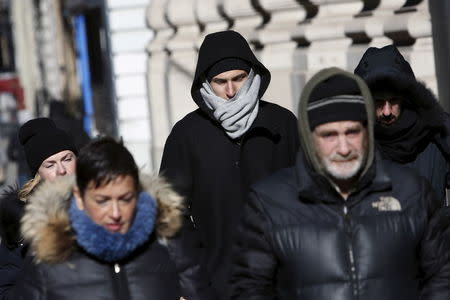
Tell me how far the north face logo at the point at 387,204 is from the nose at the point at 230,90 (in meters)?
1.70

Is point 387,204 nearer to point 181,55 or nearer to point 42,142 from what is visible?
point 42,142

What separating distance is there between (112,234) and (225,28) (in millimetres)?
7099

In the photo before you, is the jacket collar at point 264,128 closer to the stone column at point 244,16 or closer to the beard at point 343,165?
the beard at point 343,165

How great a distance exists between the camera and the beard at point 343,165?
4.36 metres

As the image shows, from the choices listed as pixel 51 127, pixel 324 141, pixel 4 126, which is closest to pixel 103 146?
pixel 324 141

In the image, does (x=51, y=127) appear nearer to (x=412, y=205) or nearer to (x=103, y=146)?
(x=103, y=146)

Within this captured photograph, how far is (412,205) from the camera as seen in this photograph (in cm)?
441

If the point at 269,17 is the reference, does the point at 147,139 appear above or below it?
below

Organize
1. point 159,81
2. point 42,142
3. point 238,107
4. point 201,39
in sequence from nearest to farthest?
point 238,107 < point 42,142 < point 201,39 < point 159,81

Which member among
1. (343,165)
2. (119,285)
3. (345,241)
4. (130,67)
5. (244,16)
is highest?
(244,16)

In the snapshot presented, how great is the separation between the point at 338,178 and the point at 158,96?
9.22m

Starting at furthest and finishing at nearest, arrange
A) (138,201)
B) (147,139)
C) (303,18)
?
(147,139) < (303,18) < (138,201)

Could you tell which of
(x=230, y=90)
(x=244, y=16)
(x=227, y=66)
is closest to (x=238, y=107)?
(x=230, y=90)

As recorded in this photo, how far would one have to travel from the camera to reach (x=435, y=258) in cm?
439
